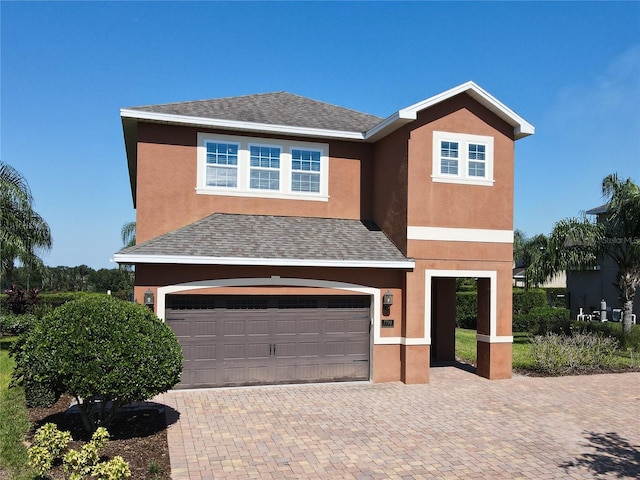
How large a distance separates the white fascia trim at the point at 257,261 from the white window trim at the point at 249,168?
2.73 meters

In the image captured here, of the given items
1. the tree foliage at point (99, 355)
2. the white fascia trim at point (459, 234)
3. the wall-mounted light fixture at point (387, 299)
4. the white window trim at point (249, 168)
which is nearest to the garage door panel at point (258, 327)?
the wall-mounted light fixture at point (387, 299)

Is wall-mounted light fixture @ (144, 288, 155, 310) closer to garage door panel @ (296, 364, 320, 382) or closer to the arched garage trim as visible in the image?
the arched garage trim

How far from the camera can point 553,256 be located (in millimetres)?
20250

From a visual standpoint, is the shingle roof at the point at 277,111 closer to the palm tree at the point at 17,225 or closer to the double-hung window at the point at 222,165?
the double-hung window at the point at 222,165

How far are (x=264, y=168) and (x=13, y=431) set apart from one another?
8.68 m

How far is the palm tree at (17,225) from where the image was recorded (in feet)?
60.4

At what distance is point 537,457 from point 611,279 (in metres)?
27.8

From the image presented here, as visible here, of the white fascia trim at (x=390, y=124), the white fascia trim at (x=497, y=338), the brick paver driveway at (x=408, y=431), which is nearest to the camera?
the brick paver driveway at (x=408, y=431)

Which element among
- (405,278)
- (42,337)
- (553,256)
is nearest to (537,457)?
(405,278)

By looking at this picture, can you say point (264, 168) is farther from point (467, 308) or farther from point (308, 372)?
point (467, 308)

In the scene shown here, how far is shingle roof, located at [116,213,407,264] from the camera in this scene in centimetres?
1253

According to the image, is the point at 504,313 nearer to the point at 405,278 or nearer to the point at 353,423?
the point at 405,278

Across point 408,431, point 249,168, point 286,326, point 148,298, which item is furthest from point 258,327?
point 408,431

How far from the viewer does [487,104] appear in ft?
47.0
